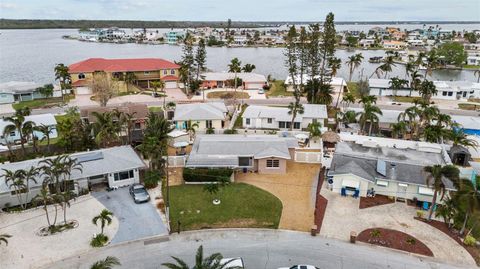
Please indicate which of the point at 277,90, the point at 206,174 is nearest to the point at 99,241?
the point at 206,174

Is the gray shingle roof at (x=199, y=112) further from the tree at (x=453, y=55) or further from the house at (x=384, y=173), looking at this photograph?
the tree at (x=453, y=55)

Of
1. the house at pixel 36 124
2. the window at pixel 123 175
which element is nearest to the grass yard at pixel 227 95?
the house at pixel 36 124

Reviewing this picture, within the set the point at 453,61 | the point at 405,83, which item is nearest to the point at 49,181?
the point at 405,83

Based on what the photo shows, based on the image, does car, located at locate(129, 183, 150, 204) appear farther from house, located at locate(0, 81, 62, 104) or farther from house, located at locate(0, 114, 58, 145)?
house, located at locate(0, 81, 62, 104)

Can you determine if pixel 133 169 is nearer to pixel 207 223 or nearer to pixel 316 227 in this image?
pixel 207 223

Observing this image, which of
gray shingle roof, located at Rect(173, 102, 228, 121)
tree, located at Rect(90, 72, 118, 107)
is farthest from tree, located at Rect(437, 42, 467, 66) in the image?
tree, located at Rect(90, 72, 118, 107)

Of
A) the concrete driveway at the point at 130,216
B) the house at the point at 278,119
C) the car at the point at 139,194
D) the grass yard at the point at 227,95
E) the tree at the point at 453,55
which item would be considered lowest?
the concrete driveway at the point at 130,216

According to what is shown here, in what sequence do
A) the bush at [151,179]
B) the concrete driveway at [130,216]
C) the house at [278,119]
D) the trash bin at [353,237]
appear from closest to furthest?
the trash bin at [353,237], the concrete driveway at [130,216], the bush at [151,179], the house at [278,119]
